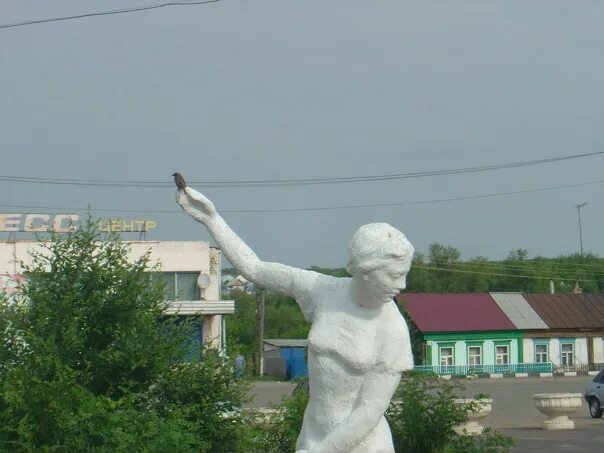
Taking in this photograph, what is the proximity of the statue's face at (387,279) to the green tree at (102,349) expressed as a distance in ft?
17.6

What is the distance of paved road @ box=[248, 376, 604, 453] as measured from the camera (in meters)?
16.1

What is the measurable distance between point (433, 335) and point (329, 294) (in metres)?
38.0

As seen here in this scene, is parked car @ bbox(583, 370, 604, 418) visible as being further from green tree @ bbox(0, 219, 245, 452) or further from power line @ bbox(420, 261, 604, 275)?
power line @ bbox(420, 261, 604, 275)

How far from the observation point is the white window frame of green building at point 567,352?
1752 inches

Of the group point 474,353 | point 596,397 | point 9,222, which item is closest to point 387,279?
point 596,397

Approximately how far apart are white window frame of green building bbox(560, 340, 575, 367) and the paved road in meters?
9.14

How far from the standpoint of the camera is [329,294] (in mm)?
3887

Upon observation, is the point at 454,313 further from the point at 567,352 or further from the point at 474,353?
the point at 567,352

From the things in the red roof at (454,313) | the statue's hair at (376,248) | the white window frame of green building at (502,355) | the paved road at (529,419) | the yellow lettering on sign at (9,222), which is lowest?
the paved road at (529,419)

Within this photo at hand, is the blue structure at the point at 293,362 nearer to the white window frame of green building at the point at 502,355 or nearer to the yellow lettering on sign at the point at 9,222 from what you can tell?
the white window frame of green building at the point at 502,355

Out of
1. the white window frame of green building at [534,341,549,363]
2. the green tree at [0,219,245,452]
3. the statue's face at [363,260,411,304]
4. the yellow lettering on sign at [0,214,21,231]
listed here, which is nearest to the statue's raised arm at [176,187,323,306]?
the statue's face at [363,260,411,304]

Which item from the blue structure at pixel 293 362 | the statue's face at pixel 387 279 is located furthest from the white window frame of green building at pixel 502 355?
the statue's face at pixel 387 279

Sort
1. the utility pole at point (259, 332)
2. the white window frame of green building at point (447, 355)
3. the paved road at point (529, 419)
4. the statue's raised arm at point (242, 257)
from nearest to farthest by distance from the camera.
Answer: the statue's raised arm at point (242, 257)
the paved road at point (529, 419)
the utility pole at point (259, 332)
the white window frame of green building at point (447, 355)

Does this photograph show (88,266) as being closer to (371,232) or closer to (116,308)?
(116,308)
